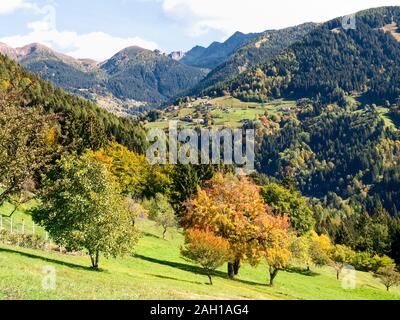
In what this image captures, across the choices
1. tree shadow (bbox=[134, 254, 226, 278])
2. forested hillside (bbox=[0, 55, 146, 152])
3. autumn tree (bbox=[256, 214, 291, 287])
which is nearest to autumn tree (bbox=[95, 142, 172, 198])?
forested hillside (bbox=[0, 55, 146, 152])

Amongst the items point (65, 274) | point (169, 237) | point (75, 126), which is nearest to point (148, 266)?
point (65, 274)

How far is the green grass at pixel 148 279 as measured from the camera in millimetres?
28578

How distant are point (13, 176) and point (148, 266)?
23981mm

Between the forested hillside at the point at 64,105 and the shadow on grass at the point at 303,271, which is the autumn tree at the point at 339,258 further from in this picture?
the forested hillside at the point at 64,105

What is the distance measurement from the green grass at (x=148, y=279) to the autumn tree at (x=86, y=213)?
7.87 feet

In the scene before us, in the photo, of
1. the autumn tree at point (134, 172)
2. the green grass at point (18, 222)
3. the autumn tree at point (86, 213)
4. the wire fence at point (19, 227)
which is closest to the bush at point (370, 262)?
the autumn tree at point (134, 172)

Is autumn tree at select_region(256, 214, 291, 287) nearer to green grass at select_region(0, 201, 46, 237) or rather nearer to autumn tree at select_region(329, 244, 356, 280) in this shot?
green grass at select_region(0, 201, 46, 237)

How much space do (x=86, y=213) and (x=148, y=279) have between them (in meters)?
9.06

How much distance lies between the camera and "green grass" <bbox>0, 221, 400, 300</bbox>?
93.8 ft

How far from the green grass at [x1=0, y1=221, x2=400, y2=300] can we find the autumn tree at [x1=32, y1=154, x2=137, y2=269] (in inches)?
94.5

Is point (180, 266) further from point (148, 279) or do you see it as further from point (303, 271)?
point (303, 271)

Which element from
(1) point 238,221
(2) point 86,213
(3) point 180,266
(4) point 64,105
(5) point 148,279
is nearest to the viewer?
(5) point 148,279

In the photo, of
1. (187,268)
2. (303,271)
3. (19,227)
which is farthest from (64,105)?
(187,268)

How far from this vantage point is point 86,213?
46188mm
